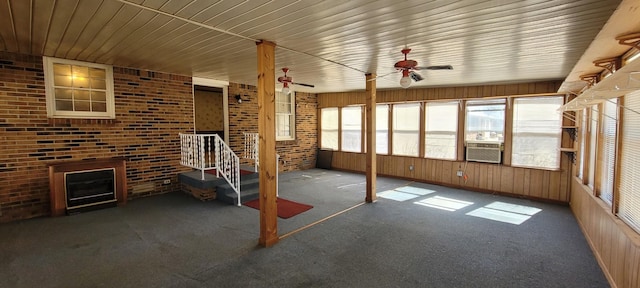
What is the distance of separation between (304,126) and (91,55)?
5752 millimetres

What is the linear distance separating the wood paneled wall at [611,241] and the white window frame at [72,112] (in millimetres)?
7196

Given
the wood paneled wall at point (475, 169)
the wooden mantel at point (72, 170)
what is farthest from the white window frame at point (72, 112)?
the wood paneled wall at point (475, 169)

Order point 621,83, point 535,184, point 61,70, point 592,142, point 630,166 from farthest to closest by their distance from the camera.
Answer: point 535,184
point 61,70
point 592,142
point 630,166
point 621,83

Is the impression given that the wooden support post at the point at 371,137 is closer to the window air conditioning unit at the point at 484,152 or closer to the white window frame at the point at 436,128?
the white window frame at the point at 436,128

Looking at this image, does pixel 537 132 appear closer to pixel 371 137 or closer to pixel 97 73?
pixel 371 137

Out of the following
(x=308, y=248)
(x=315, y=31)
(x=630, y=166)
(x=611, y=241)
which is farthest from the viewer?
(x=308, y=248)

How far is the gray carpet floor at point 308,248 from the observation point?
275 cm

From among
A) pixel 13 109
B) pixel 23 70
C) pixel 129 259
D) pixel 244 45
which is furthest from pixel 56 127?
pixel 244 45

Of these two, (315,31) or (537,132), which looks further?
(537,132)

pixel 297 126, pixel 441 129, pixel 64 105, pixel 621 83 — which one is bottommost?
pixel 441 129

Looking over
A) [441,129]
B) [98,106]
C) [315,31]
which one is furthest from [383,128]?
[98,106]

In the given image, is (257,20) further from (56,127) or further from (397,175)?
(397,175)

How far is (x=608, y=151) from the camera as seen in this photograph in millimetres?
3273

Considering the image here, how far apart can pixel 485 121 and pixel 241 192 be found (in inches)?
223
